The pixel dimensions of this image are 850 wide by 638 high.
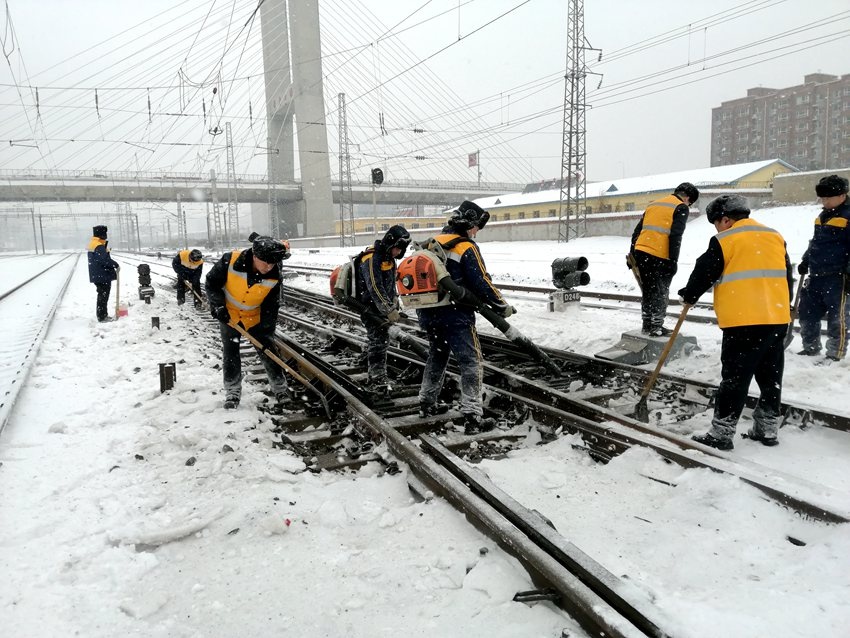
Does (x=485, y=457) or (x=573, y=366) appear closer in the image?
(x=485, y=457)

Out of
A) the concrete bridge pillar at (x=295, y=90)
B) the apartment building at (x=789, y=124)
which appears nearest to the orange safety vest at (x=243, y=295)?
the concrete bridge pillar at (x=295, y=90)

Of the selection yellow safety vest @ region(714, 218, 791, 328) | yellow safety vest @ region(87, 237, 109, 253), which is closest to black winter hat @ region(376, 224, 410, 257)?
yellow safety vest @ region(714, 218, 791, 328)

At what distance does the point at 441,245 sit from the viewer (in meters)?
4.91

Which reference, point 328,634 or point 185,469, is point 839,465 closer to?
point 328,634

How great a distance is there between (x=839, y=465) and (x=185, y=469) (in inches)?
185

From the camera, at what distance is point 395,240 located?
579cm

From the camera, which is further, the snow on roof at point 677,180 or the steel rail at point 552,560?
the snow on roof at point 677,180

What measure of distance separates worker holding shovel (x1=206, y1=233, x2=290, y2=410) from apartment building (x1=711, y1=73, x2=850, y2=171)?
2901 inches

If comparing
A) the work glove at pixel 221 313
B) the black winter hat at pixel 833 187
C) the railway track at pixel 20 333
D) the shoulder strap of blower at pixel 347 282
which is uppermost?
the black winter hat at pixel 833 187

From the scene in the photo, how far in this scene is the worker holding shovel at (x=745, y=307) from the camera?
12.9 feet

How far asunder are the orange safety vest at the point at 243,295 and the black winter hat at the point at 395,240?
1165 millimetres

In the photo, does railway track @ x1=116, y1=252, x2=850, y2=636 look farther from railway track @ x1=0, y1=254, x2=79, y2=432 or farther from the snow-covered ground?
railway track @ x1=0, y1=254, x2=79, y2=432

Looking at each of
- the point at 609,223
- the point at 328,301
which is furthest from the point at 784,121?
the point at 328,301

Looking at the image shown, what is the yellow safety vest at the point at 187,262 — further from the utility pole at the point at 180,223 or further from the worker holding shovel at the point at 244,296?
the utility pole at the point at 180,223
